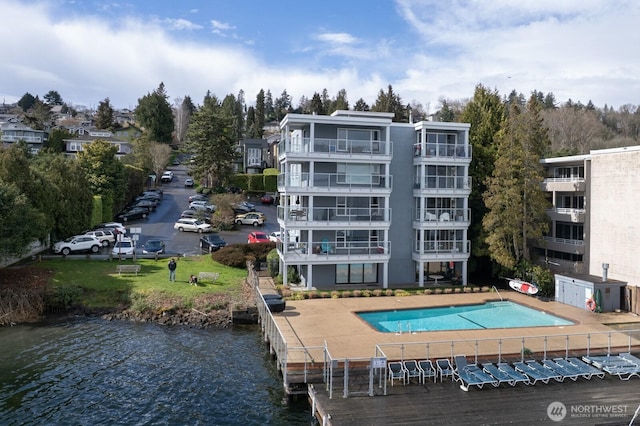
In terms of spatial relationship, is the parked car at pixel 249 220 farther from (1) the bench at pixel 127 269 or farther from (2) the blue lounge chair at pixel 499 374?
(2) the blue lounge chair at pixel 499 374

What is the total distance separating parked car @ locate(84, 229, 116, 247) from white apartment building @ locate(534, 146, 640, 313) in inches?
1518

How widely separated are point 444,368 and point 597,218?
72.2 ft

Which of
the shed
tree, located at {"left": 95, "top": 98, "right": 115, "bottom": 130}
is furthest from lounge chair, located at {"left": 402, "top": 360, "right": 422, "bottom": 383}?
tree, located at {"left": 95, "top": 98, "right": 115, "bottom": 130}

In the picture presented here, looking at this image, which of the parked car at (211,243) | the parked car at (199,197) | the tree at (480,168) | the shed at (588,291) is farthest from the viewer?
the parked car at (199,197)

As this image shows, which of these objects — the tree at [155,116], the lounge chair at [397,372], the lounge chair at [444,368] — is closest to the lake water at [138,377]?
the lounge chair at [397,372]

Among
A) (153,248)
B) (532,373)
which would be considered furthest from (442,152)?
(153,248)

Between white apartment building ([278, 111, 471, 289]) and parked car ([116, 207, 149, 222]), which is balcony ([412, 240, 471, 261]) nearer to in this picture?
white apartment building ([278, 111, 471, 289])

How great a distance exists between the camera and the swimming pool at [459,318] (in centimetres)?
2803

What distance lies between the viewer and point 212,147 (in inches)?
3007

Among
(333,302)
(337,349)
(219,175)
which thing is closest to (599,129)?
(219,175)

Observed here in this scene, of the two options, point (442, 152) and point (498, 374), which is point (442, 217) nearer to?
point (442, 152)

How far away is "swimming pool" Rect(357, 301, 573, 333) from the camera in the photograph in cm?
2803

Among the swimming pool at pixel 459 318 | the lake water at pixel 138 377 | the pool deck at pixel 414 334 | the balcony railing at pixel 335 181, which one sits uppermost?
the balcony railing at pixel 335 181

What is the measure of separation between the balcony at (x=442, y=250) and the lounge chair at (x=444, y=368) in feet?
57.6
